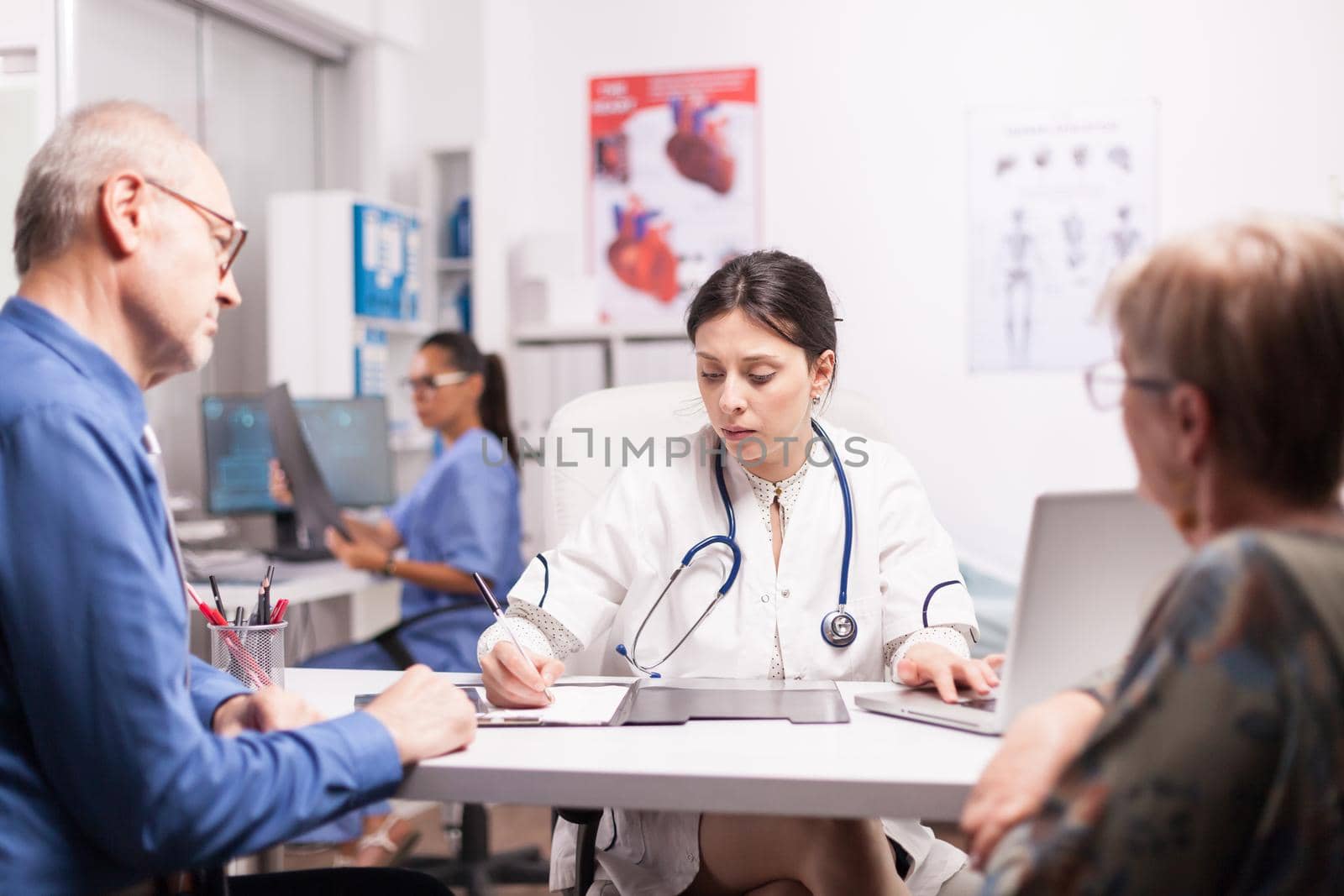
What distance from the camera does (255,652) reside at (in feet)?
4.71

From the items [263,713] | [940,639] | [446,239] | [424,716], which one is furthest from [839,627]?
[446,239]

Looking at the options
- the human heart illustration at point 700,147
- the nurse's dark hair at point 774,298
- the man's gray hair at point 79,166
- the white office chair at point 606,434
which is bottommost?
the white office chair at point 606,434

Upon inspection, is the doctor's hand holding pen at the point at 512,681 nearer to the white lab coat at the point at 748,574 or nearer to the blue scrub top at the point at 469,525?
the white lab coat at the point at 748,574

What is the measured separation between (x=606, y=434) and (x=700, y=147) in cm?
272

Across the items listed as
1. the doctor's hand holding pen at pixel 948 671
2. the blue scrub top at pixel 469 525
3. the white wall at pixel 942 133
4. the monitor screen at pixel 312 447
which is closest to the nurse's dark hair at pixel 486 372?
the blue scrub top at pixel 469 525

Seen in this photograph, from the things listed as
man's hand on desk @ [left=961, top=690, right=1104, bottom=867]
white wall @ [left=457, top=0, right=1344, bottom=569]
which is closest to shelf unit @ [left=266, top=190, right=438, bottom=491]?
white wall @ [left=457, top=0, right=1344, bottom=569]

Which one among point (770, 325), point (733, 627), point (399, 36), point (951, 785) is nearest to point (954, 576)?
point (733, 627)

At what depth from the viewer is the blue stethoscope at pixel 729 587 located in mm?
1668

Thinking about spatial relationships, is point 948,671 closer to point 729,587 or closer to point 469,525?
point 729,587

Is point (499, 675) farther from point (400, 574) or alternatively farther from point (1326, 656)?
point (400, 574)

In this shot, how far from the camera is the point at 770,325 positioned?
1.77 metres

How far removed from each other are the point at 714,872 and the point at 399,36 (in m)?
3.79

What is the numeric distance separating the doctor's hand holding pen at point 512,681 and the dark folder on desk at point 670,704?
2cm

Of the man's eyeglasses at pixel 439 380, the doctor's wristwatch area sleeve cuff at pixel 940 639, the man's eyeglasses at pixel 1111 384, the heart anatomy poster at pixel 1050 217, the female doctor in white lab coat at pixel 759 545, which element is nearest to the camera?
the man's eyeglasses at pixel 1111 384
